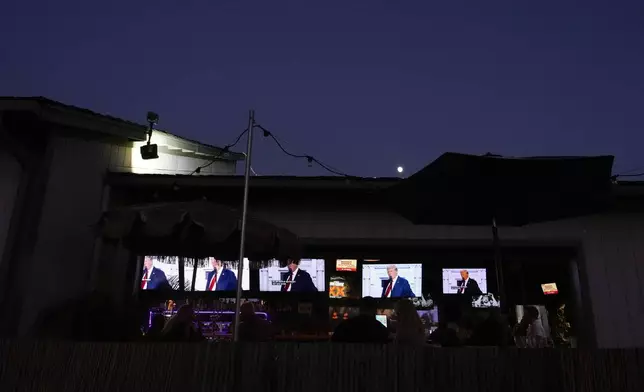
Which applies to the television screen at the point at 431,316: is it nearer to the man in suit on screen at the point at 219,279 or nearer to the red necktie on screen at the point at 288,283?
the red necktie on screen at the point at 288,283

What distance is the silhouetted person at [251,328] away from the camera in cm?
663

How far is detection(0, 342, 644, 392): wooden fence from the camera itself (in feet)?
9.36

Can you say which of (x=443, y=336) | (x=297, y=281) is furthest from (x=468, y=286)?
(x=297, y=281)

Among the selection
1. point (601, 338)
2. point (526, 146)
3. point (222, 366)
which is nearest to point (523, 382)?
point (222, 366)

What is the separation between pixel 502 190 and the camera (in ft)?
15.3

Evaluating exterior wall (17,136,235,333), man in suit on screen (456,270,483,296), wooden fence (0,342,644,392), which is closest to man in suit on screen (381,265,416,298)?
man in suit on screen (456,270,483,296)

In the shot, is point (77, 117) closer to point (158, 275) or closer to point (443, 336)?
point (158, 275)

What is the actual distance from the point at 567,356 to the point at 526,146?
366 ft

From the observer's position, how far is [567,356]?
9.41 ft

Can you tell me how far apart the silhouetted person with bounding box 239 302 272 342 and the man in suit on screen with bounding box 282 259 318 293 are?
2.73 meters

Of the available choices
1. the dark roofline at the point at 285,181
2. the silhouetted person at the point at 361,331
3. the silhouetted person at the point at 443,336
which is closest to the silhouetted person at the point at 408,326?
the silhouetted person at the point at 443,336

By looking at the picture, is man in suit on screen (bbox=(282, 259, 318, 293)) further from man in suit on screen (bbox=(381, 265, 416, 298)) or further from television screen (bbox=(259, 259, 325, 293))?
man in suit on screen (bbox=(381, 265, 416, 298))

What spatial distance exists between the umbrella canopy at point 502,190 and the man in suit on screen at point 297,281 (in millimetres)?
4777

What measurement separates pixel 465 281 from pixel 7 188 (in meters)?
8.51
